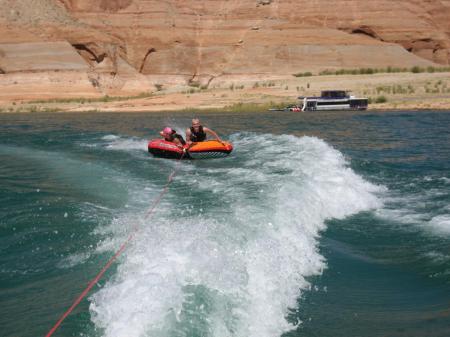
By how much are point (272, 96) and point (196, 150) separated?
30762 millimetres

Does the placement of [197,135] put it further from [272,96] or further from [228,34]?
[228,34]

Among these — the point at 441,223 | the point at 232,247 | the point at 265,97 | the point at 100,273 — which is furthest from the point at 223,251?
the point at 265,97

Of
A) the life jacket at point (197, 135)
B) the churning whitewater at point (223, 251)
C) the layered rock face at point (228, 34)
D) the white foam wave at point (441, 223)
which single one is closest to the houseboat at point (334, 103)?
the layered rock face at point (228, 34)

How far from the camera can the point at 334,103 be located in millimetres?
42250

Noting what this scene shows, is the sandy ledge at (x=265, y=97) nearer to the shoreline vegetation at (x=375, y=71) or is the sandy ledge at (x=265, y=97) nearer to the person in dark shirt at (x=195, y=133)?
the shoreline vegetation at (x=375, y=71)

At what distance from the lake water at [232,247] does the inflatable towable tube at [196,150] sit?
0.88m

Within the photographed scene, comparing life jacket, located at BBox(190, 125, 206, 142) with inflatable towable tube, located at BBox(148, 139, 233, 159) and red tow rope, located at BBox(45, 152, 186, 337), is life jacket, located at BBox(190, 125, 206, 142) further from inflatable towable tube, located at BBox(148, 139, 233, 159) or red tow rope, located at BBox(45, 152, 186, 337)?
red tow rope, located at BBox(45, 152, 186, 337)

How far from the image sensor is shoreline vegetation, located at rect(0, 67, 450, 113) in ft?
141

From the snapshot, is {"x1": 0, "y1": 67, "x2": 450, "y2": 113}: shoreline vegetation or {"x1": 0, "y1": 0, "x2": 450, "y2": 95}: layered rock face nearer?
{"x1": 0, "y1": 67, "x2": 450, "y2": 113}: shoreline vegetation

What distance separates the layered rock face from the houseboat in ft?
65.1

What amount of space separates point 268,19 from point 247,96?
23.7 metres

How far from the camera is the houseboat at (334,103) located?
4125cm

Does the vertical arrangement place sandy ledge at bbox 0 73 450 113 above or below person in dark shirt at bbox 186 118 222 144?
above

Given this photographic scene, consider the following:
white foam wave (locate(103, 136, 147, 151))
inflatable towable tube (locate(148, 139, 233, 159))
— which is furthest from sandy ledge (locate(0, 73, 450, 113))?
inflatable towable tube (locate(148, 139, 233, 159))
